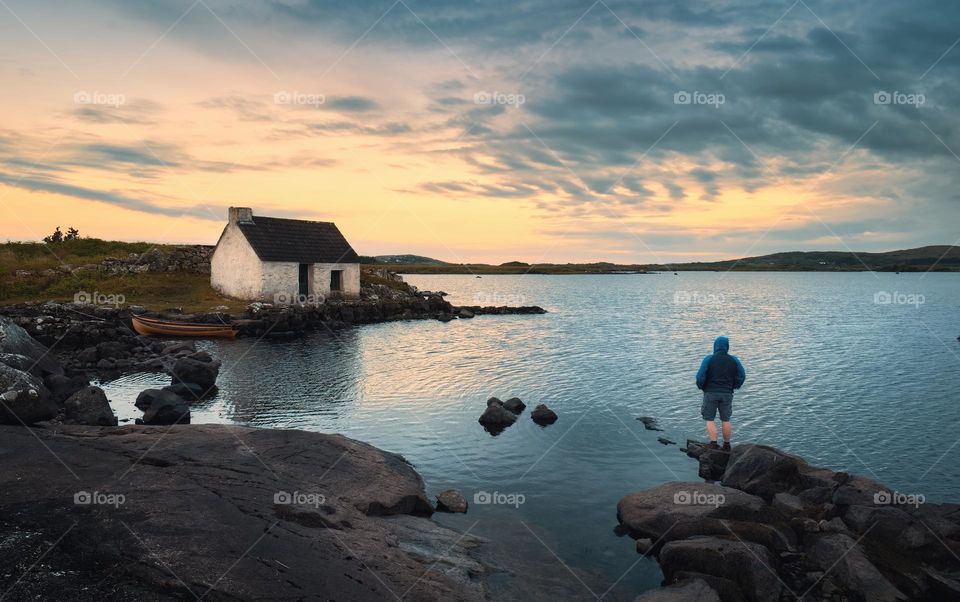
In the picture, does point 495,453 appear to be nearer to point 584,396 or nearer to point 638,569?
point 638,569

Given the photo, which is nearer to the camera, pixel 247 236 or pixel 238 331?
pixel 238 331

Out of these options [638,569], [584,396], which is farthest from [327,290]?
[638,569]

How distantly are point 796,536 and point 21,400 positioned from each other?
57.8 feet

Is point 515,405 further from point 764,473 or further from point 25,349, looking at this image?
point 25,349

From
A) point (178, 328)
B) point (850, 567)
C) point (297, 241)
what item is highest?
point (297, 241)

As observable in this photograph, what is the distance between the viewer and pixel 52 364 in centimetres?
2081

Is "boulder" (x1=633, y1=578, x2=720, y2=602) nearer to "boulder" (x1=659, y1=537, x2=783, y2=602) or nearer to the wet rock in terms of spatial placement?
"boulder" (x1=659, y1=537, x2=783, y2=602)

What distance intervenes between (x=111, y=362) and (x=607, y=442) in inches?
940

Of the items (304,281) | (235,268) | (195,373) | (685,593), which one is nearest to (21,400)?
(195,373)

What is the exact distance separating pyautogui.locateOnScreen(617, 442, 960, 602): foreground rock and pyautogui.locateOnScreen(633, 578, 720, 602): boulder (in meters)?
0.05

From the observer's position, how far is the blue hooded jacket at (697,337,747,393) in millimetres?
15766

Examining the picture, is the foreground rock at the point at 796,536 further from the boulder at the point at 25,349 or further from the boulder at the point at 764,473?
the boulder at the point at 25,349

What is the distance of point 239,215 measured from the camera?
48.2 m

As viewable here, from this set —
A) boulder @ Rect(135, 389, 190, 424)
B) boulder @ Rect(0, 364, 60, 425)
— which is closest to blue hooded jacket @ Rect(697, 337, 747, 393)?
boulder @ Rect(135, 389, 190, 424)
